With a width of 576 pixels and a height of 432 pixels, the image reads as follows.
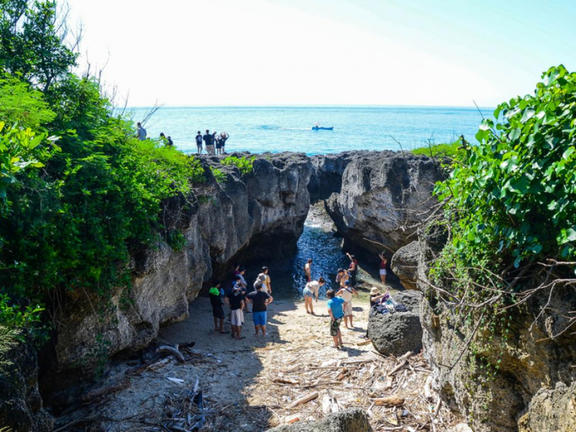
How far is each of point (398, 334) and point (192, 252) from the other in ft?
21.6

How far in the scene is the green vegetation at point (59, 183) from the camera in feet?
21.1

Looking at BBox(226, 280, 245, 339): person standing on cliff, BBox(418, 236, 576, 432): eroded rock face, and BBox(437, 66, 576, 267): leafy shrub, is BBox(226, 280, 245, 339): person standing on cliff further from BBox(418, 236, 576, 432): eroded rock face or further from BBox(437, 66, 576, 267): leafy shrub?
BBox(437, 66, 576, 267): leafy shrub

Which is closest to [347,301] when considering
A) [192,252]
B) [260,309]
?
[260,309]

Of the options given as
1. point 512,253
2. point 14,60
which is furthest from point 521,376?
point 14,60

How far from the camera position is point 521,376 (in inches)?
222

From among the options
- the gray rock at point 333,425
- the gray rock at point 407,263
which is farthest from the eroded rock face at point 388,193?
the gray rock at point 333,425

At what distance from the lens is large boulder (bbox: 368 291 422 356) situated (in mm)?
10680

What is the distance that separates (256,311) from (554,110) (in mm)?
10211

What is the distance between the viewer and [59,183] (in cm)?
714

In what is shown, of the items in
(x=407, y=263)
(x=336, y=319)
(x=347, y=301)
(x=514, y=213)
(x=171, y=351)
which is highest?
(x=514, y=213)

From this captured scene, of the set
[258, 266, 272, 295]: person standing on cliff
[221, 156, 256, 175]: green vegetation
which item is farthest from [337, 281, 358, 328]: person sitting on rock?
[221, 156, 256, 175]: green vegetation

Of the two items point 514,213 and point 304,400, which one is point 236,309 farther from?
point 514,213

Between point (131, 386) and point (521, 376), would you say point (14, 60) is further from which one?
point (521, 376)

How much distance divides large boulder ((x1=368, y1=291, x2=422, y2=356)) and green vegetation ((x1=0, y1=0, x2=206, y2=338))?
5.63m
